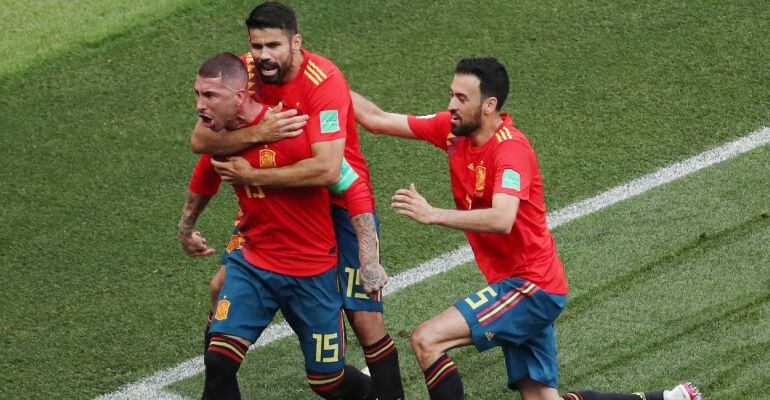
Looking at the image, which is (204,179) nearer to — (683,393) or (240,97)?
(240,97)

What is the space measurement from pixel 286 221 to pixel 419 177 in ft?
10.2

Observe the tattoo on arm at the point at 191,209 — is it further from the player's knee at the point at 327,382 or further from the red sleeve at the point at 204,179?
the player's knee at the point at 327,382

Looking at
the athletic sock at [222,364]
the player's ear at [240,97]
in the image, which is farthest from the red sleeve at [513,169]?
the athletic sock at [222,364]

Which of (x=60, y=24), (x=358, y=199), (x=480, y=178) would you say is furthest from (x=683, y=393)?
(x=60, y=24)

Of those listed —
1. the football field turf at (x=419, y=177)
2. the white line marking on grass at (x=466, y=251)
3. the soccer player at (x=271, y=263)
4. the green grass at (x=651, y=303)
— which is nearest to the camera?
the soccer player at (x=271, y=263)

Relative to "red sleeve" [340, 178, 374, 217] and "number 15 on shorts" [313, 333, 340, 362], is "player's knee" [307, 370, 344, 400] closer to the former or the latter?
"number 15 on shorts" [313, 333, 340, 362]

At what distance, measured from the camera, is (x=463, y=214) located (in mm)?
6121

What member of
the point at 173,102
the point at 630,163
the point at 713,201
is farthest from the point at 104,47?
the point at 713,201

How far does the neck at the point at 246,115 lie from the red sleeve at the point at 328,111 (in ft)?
0.87

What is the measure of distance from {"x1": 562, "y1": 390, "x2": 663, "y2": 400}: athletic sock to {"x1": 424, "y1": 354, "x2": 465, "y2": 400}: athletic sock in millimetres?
692

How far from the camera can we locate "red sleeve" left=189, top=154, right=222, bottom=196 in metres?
6.68

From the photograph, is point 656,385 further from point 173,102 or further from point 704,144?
point 173,102

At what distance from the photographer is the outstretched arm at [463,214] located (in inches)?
239

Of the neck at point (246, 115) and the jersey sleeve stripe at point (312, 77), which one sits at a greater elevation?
the jersey sleeve stripe at point (312, 77)
